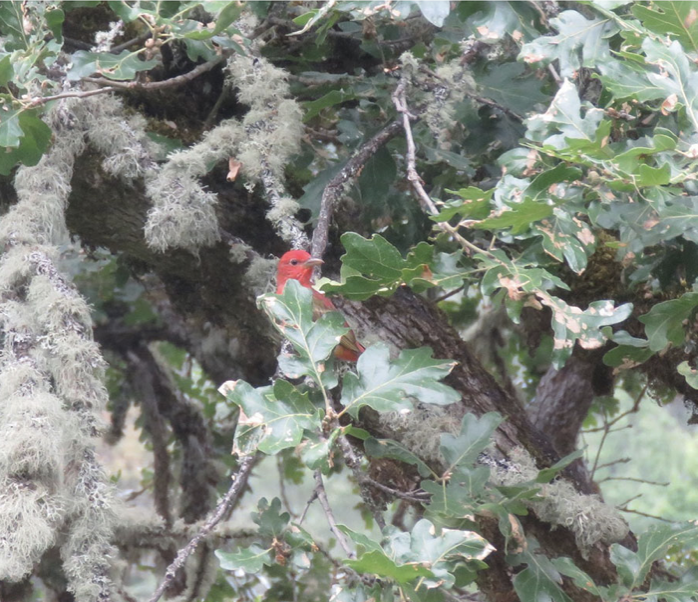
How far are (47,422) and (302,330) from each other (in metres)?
0.50

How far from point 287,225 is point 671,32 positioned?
897mm

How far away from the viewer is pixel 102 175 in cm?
227

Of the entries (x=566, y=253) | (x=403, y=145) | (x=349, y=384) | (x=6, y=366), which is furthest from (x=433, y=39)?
(x=6, y=366)

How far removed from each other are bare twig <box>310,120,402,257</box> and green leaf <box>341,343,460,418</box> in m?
0.37

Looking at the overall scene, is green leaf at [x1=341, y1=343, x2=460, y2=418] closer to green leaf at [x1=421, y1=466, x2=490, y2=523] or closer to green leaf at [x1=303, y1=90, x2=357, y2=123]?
green leaf at [x1=421, y1=466, x2=490, y2=523]

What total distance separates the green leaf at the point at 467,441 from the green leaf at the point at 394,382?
0.29 metres

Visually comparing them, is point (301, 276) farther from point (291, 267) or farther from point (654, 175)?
point (654, 175)

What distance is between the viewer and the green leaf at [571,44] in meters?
1.63

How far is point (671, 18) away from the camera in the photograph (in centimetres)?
154

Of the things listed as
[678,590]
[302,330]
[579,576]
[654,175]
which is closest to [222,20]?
[302,330]

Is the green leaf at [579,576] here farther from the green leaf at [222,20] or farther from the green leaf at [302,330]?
the green leaf at [222,20]

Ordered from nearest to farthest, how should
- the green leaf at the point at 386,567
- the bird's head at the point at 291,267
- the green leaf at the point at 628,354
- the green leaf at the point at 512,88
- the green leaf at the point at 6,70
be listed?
the green leaf at the point at 386,567 < the green leaf at the point at 6,70 < the green leaf at the point at 628,354 < the bird's head at the point at 291,267 < the green leaf at the point at 512,88

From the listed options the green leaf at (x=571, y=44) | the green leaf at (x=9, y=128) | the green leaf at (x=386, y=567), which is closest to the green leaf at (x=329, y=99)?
the green leaf at (x=571, y=44)

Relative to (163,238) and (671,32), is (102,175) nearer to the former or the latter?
(163,238)
